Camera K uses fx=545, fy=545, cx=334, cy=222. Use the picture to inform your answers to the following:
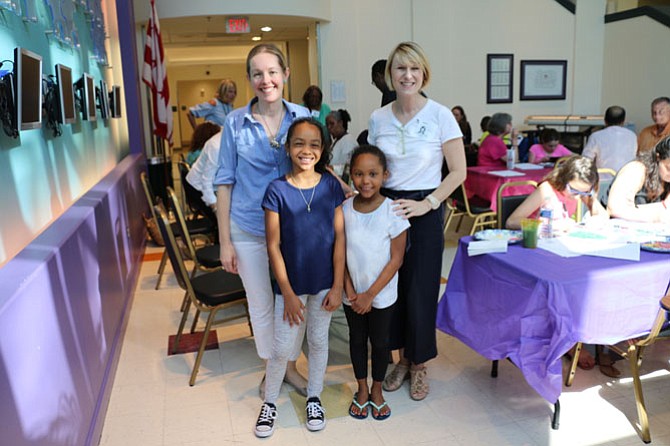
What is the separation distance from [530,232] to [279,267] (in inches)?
44.5

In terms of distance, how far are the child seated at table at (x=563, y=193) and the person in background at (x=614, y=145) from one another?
2442 millimetres

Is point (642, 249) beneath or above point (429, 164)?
beneath

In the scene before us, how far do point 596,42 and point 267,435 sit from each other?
9.22 m

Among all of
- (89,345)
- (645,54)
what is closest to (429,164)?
(89,345)

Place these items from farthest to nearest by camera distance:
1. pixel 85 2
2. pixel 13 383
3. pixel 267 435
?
pixel 85 2 → pixel 267 435 → pixel 13 383

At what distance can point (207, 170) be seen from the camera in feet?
12.7

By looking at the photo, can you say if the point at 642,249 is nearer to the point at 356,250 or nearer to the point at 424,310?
the point at 424,310

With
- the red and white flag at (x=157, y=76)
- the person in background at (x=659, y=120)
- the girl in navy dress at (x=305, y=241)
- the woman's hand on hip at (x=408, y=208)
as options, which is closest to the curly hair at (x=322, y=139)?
the girl in navy dress at (x=305, y=241)

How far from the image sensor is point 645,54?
863 centimetres

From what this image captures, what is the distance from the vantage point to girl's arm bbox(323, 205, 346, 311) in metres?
2.21

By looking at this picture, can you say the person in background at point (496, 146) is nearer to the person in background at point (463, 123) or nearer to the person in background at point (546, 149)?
the person in background at point (546, 149)

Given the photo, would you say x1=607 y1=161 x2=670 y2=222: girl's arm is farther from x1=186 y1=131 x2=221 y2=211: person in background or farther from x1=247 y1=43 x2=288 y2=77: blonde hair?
x1=186 y1=131 x2=221 y2=211: person in background

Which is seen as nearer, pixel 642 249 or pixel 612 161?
pixel 642 249

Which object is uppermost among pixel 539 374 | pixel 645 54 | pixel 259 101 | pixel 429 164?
pixel 645 54
